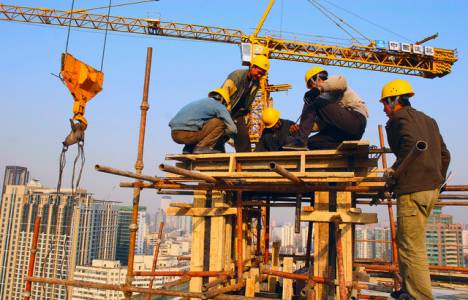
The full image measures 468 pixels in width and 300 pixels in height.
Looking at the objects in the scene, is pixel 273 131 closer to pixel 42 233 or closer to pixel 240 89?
pixel 240 89

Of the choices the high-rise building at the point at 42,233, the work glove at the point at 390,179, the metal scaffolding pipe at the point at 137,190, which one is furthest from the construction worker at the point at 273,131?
the high-rise building at the point at 42,233

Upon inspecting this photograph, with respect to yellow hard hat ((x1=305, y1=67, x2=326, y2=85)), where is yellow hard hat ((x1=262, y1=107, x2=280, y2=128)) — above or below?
below

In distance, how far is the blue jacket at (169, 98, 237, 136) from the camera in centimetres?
707

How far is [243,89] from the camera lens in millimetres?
8367

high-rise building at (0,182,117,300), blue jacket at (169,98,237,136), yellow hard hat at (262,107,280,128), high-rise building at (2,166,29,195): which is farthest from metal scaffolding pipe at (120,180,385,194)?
high-rise building at (2,166,29,195)

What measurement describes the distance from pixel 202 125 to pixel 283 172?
9.48 ft

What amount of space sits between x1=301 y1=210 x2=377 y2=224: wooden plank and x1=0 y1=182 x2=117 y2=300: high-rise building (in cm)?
6847

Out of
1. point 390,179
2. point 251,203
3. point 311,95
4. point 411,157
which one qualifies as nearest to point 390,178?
point 390,179

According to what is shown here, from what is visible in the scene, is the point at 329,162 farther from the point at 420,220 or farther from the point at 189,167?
the point at 189,167

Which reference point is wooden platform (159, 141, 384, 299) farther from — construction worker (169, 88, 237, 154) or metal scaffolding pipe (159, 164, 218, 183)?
construction worker (169, 88, 237, 154)

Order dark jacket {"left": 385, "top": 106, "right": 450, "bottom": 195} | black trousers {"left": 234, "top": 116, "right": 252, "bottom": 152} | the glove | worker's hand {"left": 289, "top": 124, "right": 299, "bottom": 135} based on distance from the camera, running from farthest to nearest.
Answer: black trousers {"left": 234, "top": 116, "right": 252, "bottom": 152} → worker's hand {"left": 289, "top": 124, "right": 299, "bottom": 135} → the glove → dark jacket {"left": 385, "top": 106, "right": 450, "bottom": 195}

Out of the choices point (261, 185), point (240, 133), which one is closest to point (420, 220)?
point (261, 185)

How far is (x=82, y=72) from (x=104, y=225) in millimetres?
98976

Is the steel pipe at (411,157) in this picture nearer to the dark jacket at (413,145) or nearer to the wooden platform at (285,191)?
the dark jacket at (413,145)
